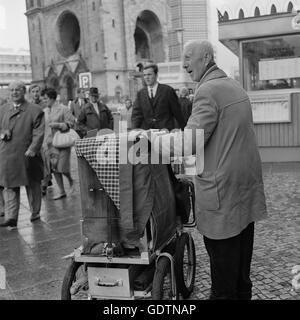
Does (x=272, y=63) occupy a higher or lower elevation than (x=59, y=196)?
higher

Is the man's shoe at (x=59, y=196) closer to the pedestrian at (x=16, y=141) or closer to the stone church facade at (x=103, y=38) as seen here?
the pedestrian at (x=16, y=141)

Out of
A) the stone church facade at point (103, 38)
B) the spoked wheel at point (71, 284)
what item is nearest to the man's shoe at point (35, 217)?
the spoked wheel at point (71, 284)

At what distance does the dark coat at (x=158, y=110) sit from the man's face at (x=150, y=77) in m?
0.10

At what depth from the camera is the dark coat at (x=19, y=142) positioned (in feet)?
20.4

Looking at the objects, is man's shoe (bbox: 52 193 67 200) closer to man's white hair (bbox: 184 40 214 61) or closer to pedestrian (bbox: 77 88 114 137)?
pedestrian (bbox: 77 88 114 137)

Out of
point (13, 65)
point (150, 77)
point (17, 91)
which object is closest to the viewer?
point (17, 91)

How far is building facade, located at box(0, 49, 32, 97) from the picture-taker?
413ft

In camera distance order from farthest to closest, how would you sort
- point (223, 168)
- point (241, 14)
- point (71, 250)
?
point (241, 14) < point (71, 250) < point (223, 168)

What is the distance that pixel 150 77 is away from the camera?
21.0 ft

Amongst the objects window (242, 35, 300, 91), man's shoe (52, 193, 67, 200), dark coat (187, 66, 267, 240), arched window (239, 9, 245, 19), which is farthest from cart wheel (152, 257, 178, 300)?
arched window (239, 9, 245, 19)

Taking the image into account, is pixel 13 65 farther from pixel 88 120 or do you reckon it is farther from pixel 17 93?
pixel 17 93

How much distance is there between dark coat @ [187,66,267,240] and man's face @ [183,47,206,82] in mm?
48

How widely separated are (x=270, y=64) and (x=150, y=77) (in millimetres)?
4354

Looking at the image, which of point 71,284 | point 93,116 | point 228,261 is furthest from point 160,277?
point 93,116
